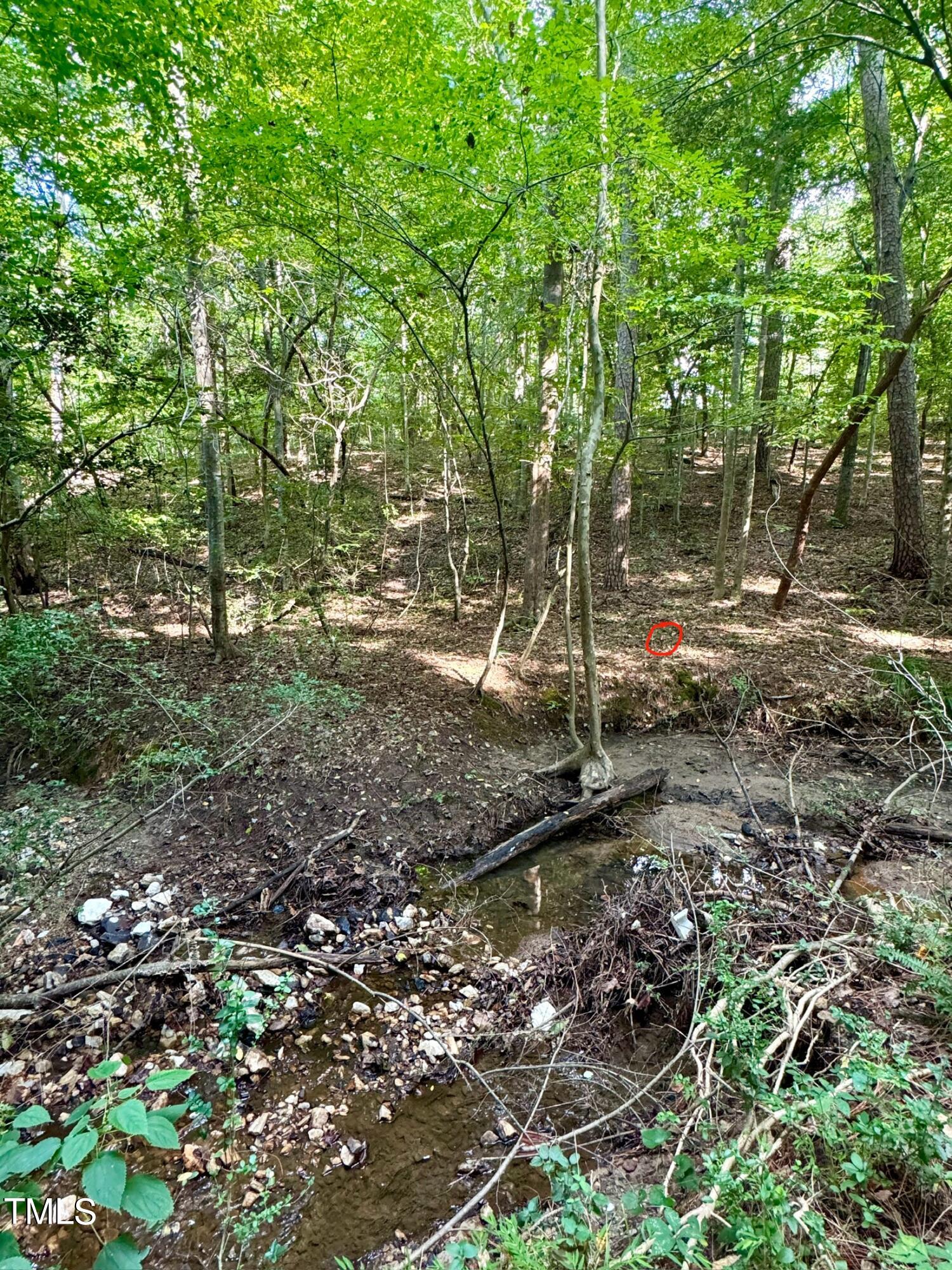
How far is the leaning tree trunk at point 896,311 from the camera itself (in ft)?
27.6

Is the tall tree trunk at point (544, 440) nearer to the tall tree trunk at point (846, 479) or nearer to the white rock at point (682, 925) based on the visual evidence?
the white rock at point (682, 925)

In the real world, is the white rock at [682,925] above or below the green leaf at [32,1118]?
below

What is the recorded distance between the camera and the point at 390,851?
4836mm

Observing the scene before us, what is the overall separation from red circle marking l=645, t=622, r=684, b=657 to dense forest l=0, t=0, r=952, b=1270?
2.8 inches

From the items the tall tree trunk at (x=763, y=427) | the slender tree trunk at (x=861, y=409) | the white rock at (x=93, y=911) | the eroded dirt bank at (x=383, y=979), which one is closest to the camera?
the eroded dirt bank at (x=383, y=979)

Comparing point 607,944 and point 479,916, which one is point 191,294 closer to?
point 479,916

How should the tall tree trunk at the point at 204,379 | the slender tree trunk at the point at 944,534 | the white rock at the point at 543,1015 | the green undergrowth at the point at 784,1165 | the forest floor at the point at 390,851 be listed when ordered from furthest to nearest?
the slender tree trunk at the point at 944,534, the tall tree trunk at the point at 204,379, the white rock at the point at 543,1015, the forest floor at the point at 390,851, the green undergrowth at the point at 784,1165

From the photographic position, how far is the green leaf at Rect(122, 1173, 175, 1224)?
1.10 m

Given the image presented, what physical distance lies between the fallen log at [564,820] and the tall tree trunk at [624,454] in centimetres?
434

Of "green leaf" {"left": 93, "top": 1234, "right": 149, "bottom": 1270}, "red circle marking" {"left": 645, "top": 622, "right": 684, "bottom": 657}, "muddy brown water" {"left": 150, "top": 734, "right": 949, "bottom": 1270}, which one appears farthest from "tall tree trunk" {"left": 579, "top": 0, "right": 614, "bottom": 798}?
"green leaf" {"left": 93, "top": 1234, "right": 149, "bottom": 1270}

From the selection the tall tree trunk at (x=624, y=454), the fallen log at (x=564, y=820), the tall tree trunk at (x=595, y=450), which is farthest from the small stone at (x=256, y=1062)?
the tall tree trunk at (x=624, y=454)

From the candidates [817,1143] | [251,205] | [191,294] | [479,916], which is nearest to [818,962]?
[817,1143]

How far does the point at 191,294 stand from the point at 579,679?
247 inches

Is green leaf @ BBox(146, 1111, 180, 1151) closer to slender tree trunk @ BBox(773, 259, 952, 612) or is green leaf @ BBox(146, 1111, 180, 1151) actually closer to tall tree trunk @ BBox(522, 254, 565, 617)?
slender tree trunk @ BBox(773, 259, 952, 612)
